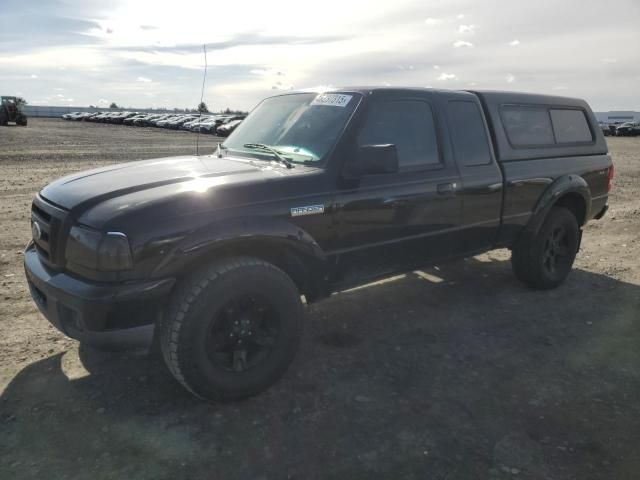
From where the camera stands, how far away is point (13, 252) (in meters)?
5.79

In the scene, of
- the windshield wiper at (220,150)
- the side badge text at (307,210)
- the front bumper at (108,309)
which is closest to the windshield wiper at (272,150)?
the windshield wiper at (220,150)

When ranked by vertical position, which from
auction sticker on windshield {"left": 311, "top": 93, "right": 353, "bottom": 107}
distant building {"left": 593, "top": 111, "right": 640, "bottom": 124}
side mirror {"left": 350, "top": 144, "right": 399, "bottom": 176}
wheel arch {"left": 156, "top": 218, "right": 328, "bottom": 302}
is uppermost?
distant building {"left": 593, "top": 111, "right": 640, "bottom": 124}

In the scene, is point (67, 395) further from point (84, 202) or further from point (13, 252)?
point (13, 252)

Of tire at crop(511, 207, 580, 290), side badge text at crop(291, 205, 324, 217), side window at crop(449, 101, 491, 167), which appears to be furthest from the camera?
tire at crop(511, 207, 580, 290)

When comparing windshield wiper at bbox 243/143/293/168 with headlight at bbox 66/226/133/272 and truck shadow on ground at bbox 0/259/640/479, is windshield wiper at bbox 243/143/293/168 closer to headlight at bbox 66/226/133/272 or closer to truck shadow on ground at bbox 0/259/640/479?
headlight at bbox 66/226/133/272

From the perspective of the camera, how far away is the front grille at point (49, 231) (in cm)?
292

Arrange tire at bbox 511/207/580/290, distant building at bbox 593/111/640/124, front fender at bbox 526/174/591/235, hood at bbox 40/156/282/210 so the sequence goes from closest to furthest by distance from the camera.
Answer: hood at bbox 40/156/282/210 < front fender at bbox 526/174/591/235 < tire at bbox 511/207/580/290 < distant building at bbox 593/111/640/124

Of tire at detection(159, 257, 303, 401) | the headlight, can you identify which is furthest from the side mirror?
the headlight

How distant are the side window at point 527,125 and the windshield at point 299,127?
1.79 m

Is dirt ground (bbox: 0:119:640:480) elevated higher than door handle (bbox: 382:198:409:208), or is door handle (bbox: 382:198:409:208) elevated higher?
door handle (bbox: 382:198:409:208)

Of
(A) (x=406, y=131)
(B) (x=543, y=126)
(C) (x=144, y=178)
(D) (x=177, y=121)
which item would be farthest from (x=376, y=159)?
(D) (x=177, y=121)

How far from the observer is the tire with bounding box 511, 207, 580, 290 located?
5.04 metres

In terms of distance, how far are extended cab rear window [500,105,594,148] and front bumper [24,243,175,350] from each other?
11.5ft

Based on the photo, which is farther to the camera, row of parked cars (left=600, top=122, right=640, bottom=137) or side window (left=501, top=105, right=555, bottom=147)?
row of parked cars (left=600, top=122, right=640, bottom=137)
